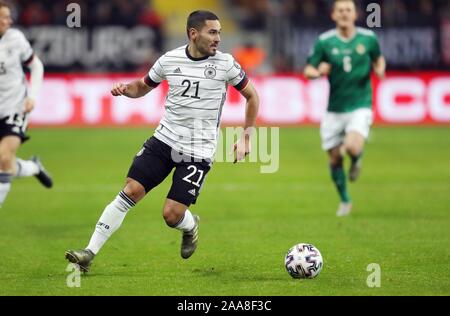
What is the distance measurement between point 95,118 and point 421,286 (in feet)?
55.3

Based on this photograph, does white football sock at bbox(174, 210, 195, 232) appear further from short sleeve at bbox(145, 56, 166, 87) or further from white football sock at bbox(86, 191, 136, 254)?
short sleeve at bbox(145, 56, 166, 87)

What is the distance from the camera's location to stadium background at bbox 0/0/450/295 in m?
9.18

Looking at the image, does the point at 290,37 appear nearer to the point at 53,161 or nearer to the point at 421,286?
the point at 53,161

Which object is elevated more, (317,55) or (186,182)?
(317,55)

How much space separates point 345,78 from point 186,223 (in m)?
4.49

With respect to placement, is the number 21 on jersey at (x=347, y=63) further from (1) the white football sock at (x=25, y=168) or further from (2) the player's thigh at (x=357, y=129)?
(1) the white football sock at (x=25, y=168)

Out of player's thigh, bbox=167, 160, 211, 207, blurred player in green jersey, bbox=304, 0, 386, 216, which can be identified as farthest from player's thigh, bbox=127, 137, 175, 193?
blurred player in green jersey, bbox=304, 0, 386, 216

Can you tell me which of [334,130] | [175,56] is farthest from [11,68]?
[334,130]

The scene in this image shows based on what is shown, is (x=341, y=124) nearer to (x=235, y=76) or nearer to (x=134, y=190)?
(x=235, y=76)

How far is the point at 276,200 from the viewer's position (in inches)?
577

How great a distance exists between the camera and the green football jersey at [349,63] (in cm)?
1314

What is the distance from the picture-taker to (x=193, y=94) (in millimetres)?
9266

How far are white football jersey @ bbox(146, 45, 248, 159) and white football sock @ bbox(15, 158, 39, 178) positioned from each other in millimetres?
4319

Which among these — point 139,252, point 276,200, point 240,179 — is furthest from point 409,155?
point 139,252
